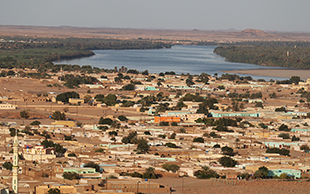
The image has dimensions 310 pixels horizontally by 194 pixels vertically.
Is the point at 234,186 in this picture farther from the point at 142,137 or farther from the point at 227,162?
the point at 142,137

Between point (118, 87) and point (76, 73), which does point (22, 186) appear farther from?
point (76, 73)

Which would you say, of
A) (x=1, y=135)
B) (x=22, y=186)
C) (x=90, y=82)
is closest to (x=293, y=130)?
(x=1, y=135)

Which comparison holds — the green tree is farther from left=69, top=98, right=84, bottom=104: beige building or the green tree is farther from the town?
left=69, top=98, right=84, bottom=104: beige building

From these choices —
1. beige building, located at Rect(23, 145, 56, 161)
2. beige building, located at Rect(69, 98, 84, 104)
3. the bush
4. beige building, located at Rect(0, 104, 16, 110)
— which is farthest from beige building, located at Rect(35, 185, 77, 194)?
beige building, located at Rect(69, 98, 84, 104)

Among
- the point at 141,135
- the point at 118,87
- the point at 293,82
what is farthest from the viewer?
the point at 293,82

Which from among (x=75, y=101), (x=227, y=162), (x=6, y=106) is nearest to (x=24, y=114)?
(x=6, y=106)

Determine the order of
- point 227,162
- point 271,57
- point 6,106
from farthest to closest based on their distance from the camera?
1. point 271,57
2. point 6,106
3. point 227,162

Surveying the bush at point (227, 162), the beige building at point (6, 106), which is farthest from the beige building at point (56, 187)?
the beige building at point (6, 106)

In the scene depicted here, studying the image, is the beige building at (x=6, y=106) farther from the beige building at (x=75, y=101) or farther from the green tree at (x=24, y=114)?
the beige building at (x=75, y=101)
